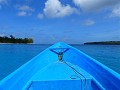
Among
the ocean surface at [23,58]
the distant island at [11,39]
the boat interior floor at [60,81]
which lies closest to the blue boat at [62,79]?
the boat interior floor at [60,81]

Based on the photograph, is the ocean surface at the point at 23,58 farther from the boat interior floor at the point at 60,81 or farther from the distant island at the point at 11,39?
the distant island at the point at 11,39

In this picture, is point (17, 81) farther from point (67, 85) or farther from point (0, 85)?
point (67, 85)

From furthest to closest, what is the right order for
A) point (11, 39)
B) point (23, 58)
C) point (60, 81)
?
point (11, 39)
point (23, 58)
point (60, 81)

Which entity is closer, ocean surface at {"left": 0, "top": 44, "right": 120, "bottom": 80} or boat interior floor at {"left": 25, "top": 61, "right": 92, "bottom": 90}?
boat interior floor at {"left": 25, "top": 61, "right": 92, "bottom": 90}

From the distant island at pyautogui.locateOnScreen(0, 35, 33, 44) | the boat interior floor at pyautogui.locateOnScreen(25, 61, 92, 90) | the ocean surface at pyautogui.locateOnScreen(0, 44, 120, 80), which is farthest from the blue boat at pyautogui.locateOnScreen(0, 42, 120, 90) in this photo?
the distant island at pyautogui.locateOnScreen(0, 35, 33, 44)

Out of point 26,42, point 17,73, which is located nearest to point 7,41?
point 26,42

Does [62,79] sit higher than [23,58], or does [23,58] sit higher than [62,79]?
[62,79]

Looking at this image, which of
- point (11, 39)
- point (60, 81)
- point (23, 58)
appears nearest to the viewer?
point (60, 81)

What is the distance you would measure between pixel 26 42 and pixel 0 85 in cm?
10127

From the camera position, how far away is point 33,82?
2721 mm

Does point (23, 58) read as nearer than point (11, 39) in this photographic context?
Yes

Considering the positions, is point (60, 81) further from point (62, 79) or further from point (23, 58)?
point (23, 58)

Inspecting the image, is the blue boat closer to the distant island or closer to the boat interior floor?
the boat interior floor

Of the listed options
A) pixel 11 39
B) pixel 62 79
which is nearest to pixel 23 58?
pixel 62 79
